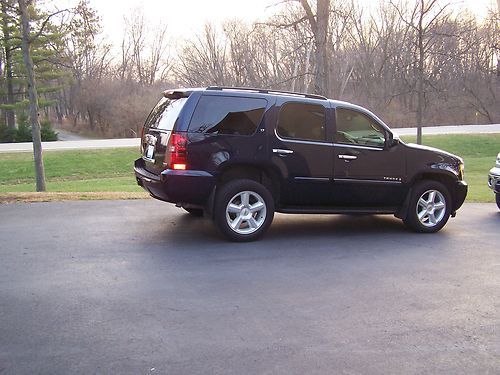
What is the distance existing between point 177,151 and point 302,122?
1.80m

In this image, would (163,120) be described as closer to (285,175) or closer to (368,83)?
(285,175)

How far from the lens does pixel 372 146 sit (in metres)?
7.46

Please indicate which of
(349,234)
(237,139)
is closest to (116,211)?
(237,139)

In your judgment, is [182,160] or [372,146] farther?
[372,146]

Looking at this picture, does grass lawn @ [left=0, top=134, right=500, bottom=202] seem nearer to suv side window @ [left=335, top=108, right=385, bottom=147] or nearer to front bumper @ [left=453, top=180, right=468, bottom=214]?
front bumper @ [left=453, top=180, right=468, bottom=214]

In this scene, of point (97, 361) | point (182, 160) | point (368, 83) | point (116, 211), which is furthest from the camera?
point (368, 83)

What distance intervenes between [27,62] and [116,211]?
6639 mm

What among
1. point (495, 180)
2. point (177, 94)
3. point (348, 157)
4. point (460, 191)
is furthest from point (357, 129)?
point (495, 180)

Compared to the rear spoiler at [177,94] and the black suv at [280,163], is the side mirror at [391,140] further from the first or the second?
the rear spoiler at [177,94]

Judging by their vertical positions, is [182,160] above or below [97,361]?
above

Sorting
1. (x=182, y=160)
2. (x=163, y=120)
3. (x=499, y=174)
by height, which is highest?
(x=163, y=120)

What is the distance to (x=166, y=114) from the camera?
6.96 metres

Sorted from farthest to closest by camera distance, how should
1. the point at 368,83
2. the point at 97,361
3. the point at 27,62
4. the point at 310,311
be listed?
the point at 368,83 → the point at 27,62 → the point at 310,311 → the point at 97,361

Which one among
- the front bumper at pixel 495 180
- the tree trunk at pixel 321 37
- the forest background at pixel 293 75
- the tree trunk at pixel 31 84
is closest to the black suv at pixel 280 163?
the front bumper at pixel 495 180
